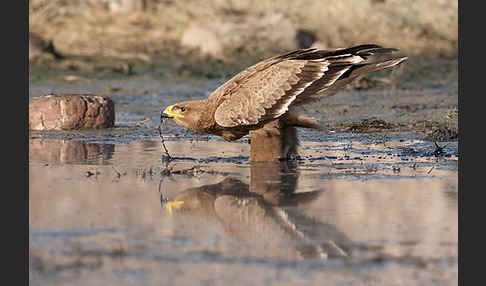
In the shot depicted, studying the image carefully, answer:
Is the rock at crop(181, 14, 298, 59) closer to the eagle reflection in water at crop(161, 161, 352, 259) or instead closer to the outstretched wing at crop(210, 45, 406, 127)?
the outstretched wing at crop(210, 45, 406, 127)

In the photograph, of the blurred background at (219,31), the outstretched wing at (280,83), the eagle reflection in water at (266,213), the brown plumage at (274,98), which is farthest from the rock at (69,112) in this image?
the blurred background at (219,31)

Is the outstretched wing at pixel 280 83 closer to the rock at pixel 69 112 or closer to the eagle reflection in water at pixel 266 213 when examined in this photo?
the eagle reflection in water at pixel 266 213

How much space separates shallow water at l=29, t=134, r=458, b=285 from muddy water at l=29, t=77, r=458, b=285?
0.01 m

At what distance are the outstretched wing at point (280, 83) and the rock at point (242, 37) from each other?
12556mm

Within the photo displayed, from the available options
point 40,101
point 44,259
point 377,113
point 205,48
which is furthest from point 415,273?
point 205,48

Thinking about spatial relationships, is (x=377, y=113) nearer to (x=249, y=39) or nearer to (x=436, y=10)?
(x=249, y=39)

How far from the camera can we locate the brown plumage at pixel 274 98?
9094 millimetres

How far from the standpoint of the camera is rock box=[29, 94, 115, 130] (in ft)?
40.1

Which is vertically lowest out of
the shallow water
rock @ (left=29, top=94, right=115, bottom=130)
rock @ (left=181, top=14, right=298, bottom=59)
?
the shallow water

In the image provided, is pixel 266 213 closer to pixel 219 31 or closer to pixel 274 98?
pixel 274 98

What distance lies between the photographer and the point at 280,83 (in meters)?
9.17

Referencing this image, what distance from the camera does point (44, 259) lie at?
199 inches

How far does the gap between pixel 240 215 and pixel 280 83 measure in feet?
10.5

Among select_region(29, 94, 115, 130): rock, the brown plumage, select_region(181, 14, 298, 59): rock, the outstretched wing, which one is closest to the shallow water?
the brown plumage
